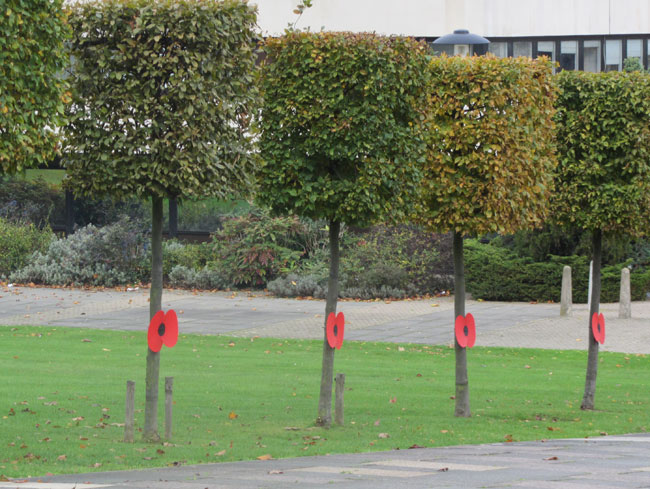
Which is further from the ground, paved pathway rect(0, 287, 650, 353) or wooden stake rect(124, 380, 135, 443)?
paved pathway rect(0, 287, 650, 353)

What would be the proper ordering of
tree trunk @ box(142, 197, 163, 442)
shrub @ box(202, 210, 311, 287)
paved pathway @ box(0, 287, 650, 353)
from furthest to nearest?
shrub @ box(202, 210, 311, 287) → paved pathway @ box(0, 287, 650, 353) → tree trunk @ box(142, 197, 163, 442)

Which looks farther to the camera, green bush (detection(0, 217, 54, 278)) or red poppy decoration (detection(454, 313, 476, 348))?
green bush (detection(0, 217, 54, 278))

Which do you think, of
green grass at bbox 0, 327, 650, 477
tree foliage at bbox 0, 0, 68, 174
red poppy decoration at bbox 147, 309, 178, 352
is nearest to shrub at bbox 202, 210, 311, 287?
green grass at bbox 0, 327, 650, 477

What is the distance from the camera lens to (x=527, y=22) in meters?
34.8

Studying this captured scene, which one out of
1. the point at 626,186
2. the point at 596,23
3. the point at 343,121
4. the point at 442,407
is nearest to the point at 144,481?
the point at 343,121

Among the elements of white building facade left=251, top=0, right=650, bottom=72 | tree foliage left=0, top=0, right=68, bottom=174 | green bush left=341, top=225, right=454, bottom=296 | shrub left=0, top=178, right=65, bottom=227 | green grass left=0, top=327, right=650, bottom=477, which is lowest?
green grass left=0, top=327, right=650, bottom=477

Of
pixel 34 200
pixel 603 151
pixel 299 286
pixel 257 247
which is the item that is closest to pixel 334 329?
pixel 603 151

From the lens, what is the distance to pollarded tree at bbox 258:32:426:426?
10.2 meters

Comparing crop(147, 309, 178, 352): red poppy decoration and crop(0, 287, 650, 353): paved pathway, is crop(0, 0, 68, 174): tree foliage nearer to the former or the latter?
crop(147, 309, 178, 352): red poppy decoration

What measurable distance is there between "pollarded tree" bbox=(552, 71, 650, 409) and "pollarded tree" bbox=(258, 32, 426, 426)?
2.49 m

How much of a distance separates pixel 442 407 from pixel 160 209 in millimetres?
4507

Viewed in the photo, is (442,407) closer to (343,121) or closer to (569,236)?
(343,121)

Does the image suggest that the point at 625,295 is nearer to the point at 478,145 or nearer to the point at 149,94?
the point at 478,145

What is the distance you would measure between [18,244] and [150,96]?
2112 cm
